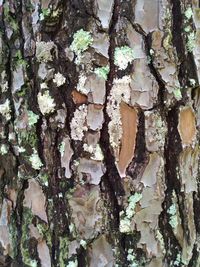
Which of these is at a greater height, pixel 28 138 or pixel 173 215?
pixel 28 138

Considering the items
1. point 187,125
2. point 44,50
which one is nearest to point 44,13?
point 44,50

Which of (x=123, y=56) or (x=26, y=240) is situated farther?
(x=26, y=240)

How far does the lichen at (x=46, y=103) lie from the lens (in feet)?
3.90

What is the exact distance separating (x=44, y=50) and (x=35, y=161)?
26cm

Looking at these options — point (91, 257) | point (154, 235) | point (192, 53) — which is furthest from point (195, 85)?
point (91, 257)

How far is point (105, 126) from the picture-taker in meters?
1.16

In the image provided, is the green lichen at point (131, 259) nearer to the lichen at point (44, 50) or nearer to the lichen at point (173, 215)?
the lichen at point (173, 215)

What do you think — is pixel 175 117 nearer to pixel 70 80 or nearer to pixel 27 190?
pixel 70 80

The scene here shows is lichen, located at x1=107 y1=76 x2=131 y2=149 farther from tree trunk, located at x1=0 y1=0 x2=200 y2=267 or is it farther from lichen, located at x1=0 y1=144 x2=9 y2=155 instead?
lichen, located at x1=0 y1=144 x2=9 y2=155

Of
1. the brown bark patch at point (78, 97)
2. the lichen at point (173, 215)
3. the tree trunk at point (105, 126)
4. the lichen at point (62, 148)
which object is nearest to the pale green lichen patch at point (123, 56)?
the tree trunk at point (105, 126)

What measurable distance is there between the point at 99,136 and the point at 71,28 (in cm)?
25

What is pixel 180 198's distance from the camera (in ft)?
3.98

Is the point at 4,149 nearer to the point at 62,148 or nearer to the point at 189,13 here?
the point at 62,148

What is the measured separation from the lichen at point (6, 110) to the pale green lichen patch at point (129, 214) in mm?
356
